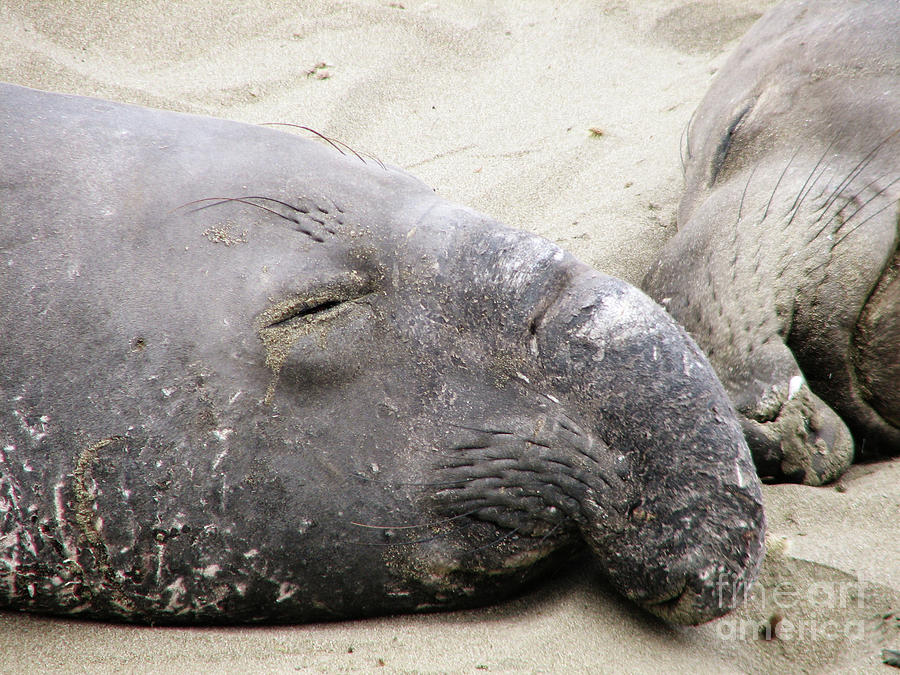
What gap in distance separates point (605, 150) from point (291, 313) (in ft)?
9.81

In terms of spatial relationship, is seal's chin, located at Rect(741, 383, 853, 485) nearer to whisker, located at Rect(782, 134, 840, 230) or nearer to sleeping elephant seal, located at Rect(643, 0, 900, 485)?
sleeping elephant seal, located at Rect(643, 0, 900, 485)

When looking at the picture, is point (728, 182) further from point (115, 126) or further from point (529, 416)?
point (115, 126)

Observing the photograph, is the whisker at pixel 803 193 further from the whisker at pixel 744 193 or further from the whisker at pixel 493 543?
the whisker at pixel 493 543

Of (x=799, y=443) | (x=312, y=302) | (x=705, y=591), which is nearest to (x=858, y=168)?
(x=799, y=443)

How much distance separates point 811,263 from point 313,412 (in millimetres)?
1825

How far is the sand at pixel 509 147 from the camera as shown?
5.74ft

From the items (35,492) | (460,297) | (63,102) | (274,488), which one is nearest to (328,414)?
(274,488)

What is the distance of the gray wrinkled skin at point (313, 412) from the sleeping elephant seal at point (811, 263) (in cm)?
79

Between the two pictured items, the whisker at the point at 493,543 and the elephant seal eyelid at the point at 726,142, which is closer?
the whisker at the point at 493,543

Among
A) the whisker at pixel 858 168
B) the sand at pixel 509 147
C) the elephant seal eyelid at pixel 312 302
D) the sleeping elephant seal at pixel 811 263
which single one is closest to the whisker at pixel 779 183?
the sleeping elephant seal at pixel 811 263

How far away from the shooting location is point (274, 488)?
1.68 m

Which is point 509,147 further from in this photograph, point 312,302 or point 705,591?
point 705,591

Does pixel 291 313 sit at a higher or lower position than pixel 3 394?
higher

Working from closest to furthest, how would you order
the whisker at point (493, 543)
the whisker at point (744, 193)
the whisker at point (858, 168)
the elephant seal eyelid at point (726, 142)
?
the whisker at point (493, 543), the whisker at point (858, 168), the whisker at point (744, 193), the elephant seal eyelid at point (726, 142)
